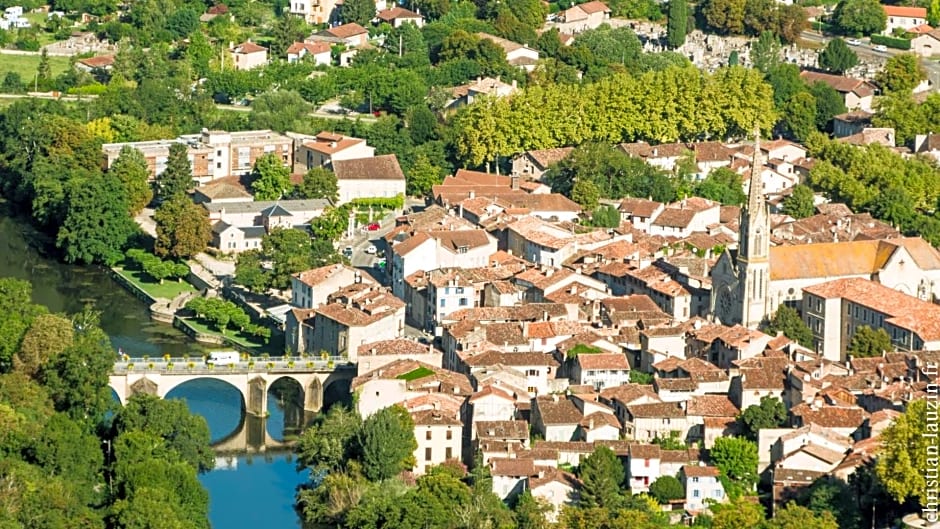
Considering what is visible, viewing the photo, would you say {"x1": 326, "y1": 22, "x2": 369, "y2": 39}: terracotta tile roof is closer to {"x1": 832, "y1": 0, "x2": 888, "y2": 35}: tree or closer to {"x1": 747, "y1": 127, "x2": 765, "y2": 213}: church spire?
{"x1": 832, "y1": 0, "x2": 888, "y2": 35}: tree

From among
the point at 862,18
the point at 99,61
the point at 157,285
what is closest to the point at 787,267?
the point at 157,285

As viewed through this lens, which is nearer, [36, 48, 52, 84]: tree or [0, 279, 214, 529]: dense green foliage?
[0, 279, 214, 529]: dense green foliage

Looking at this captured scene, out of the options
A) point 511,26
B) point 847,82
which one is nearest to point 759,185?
point 847,82

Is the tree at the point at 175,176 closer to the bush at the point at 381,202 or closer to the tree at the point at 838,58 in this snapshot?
the bush at the point at 381,202

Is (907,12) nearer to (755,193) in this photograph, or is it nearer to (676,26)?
(676,26)

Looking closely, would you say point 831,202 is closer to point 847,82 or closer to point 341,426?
point 847,82

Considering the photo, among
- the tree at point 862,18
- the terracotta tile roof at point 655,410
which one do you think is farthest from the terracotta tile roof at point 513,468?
the tree at point 862,18

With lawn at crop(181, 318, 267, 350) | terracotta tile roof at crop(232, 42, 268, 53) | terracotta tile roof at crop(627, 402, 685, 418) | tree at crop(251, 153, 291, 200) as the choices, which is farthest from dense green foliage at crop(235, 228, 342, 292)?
terracotta tile roof at crop(232, 42, 268, 53)
